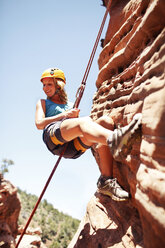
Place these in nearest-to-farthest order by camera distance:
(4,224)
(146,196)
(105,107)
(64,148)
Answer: (146,196) < (64,148) < (105,107) < (4,224)

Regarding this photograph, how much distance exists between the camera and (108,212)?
11.4 ft

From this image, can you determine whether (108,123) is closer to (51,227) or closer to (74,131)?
(74,131)

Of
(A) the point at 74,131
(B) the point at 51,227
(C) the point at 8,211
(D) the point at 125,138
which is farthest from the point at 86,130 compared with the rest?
(B) the point at 51,227

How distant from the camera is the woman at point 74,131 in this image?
2132 mm

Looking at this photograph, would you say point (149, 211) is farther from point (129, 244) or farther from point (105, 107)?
point (105, 107)

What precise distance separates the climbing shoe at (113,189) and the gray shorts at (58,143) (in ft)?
2.07

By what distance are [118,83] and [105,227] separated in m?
2.62

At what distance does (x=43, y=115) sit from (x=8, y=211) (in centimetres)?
946

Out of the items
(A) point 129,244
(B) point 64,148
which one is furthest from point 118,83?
(A) point 129,244

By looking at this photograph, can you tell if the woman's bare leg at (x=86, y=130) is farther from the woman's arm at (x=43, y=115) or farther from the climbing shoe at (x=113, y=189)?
the climbing shoe at (x=113, y=189)

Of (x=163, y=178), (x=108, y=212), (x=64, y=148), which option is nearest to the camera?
(x=163, y=178)

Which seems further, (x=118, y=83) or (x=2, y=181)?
(x=2, y=181)

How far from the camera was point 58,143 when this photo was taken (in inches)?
119

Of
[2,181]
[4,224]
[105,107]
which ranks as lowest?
[4,224]
